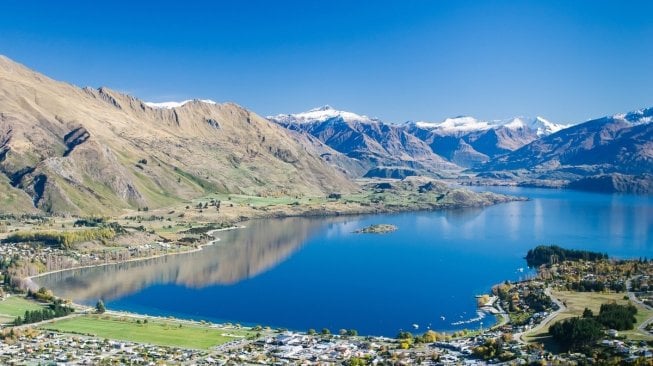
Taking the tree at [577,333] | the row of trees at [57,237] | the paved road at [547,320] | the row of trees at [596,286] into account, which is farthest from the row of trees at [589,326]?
the row of trees at [57,237]

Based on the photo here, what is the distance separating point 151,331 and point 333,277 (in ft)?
157

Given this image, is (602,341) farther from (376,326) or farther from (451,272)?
(451,272)

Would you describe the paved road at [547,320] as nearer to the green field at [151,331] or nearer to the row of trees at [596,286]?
the row of trees at [596,286]

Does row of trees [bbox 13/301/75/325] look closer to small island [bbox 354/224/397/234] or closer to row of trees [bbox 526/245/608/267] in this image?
row of trees [bbox 526/245/608/267]

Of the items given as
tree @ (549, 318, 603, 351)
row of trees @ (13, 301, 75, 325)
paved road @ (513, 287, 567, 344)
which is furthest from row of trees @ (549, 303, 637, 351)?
row of trees @ (13, 301, 75, 325)

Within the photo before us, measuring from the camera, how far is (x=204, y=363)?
70.5 meters

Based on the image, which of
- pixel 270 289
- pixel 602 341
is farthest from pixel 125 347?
pixel 602 341

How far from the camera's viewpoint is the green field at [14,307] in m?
91.6

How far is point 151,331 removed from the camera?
8438cm

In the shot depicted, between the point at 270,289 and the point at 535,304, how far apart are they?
43.8 metres

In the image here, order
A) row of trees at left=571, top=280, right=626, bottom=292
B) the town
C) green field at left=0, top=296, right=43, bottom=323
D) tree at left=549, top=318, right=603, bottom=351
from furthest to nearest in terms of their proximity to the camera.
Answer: row of trees at left=571, top=280, right=626, bottom=292, green field at left=0, top=296, right=43, bottom=323, tree at left=549, top=318, right=603, bottom=351, the town

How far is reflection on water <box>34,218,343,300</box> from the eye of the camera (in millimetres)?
116250

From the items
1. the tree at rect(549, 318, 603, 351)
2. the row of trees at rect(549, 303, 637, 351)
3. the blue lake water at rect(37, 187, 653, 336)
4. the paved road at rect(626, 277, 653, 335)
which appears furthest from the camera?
the blue lake water at rect(37, 187, 653, 336)

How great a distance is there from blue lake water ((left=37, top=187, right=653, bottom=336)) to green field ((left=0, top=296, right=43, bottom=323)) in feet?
26.9
